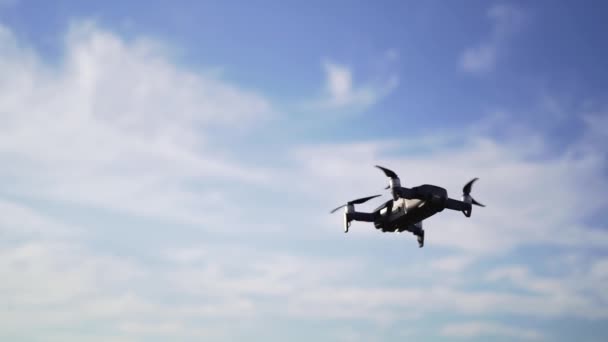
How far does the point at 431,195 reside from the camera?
26.5 m

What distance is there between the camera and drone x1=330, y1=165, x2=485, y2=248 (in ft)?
86.8

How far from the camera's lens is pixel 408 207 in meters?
28.1

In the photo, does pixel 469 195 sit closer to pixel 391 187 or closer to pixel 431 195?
pixel 431 195

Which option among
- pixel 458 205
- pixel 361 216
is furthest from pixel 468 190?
pixel 361 216

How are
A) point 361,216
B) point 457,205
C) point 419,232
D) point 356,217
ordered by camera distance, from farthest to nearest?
1. point 419,232
2. point 361,216
3. point 356,217
4. point 457,205

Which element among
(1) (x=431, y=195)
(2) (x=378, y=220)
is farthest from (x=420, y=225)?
(1) (x=431, y=195)

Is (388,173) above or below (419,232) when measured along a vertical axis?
above

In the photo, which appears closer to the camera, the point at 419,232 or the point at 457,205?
the point at 457,205

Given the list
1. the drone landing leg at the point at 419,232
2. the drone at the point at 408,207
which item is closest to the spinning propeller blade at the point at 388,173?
the drone at the point at 408,207

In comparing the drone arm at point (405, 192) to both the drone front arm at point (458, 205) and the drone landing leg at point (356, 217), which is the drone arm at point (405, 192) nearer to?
the drone front arm at point (458, 205)

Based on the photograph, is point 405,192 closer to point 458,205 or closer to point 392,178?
point 392,178

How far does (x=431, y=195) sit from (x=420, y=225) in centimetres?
564

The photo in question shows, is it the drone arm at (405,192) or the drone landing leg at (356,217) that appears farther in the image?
the drone landing leg at (356,217)

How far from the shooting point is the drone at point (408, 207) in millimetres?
26469
